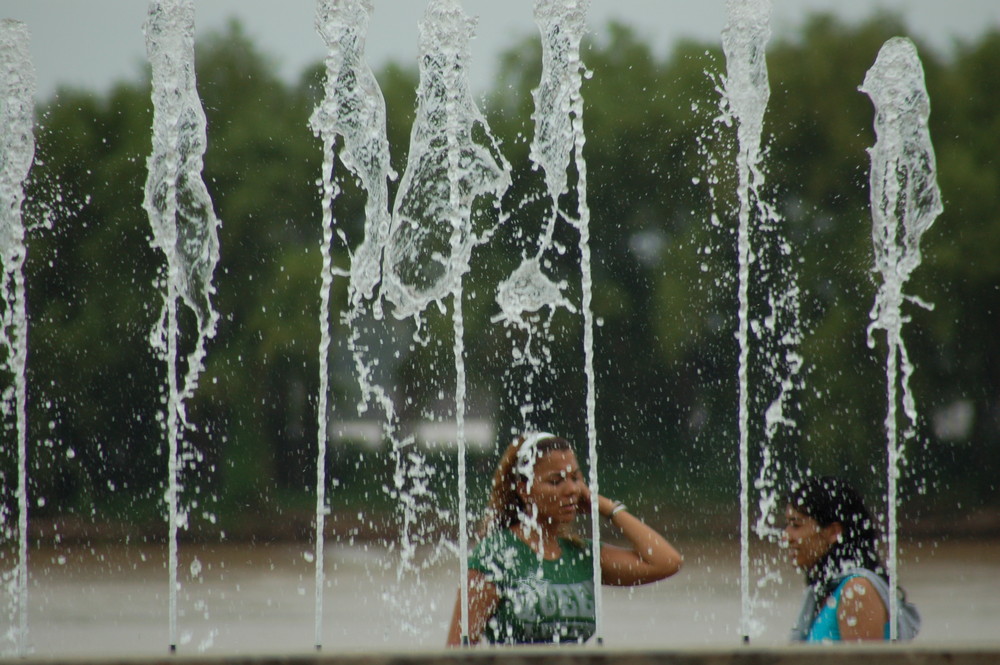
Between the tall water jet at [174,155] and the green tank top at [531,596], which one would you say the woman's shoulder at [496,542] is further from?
the tall water jet at [174,155]

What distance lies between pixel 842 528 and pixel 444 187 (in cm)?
784

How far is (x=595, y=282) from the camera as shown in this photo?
53.0ft

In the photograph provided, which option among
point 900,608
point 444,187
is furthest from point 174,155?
point 444,187

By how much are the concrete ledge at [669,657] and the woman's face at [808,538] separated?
0.44 meters

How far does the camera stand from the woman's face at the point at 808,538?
3586mm

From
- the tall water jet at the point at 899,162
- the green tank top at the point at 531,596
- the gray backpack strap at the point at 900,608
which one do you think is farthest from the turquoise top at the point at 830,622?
the tall water jet at the point at 899,162

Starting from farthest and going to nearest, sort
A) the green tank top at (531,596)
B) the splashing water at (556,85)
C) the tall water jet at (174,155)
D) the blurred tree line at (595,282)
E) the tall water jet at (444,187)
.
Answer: the blurred tree line at (595,282)
the splashing water at (556,85)
the tall water jet at (444,187)
the tall water jet at (174,155)
the green tank top at (531,596)

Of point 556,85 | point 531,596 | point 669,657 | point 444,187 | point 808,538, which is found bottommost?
point 669,657

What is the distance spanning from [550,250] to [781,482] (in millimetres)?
4091

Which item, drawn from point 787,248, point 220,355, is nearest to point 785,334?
point 787,248

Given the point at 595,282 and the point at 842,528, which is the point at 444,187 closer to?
the point at 595,282

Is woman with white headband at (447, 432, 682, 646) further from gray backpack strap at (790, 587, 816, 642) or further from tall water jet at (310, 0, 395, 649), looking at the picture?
tall water jet at (310, 0, 395, 649)

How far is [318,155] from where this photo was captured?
16.2 meters

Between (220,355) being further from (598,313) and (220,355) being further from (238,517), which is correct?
(598,313)
